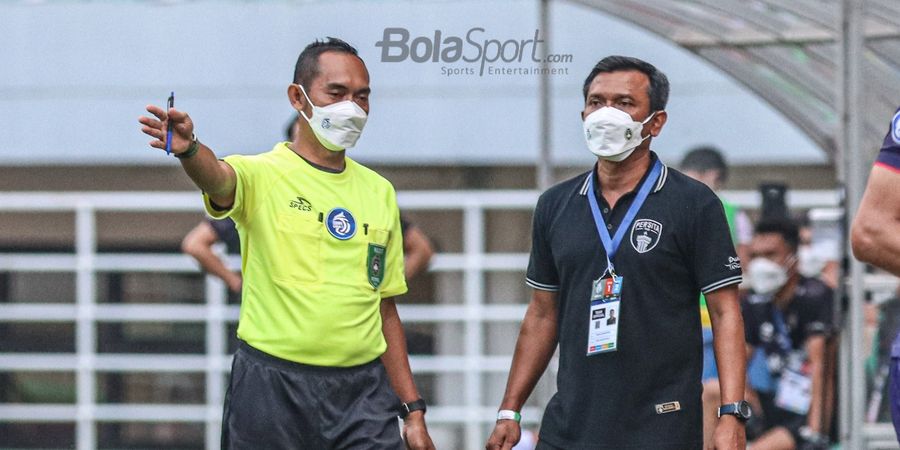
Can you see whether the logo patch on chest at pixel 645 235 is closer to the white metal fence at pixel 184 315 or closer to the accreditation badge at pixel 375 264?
the accreditation badge at pixel 375 264

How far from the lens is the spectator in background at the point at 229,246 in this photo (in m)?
8.60

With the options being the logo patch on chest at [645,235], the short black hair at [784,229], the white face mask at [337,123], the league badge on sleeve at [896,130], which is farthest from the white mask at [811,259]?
the league badge on sleeve at [896,130]

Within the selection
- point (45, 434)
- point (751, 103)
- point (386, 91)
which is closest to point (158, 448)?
point (45, 434)

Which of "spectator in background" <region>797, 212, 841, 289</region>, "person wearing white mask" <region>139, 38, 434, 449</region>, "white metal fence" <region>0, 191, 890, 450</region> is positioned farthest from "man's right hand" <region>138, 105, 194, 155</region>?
"white metal fence" <region>0, 191, 890, 450</region>

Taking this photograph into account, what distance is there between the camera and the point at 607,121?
5160 mm

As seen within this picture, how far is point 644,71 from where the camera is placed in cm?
527

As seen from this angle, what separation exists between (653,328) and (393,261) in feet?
2.91

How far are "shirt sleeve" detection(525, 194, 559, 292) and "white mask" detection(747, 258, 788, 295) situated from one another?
153 inches

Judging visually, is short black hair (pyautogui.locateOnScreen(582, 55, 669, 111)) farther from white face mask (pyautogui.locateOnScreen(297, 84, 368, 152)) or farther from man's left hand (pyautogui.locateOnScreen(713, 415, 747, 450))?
man's left hand (pyautogui.locateOnScreen(713, 415, 747, 450))

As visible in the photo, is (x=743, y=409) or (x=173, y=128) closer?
(x=173, y=128)

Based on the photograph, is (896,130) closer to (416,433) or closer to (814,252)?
(416,433)

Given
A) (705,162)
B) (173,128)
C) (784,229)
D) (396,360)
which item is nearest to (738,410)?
(396,360)

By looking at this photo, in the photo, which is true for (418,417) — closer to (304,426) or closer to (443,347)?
(304,426)

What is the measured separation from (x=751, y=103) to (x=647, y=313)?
287 inches
